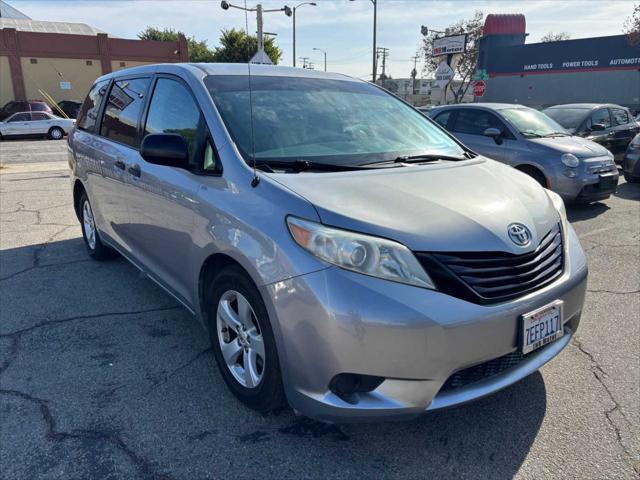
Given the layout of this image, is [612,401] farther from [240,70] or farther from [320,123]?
[240,70]

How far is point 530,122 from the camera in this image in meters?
8.16

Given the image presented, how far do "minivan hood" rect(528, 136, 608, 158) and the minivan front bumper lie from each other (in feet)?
19.7

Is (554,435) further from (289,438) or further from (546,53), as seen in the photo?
(546,53)

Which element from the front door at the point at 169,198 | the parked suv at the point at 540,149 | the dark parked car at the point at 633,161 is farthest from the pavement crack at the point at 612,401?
the dark parked car at the point at 633,161

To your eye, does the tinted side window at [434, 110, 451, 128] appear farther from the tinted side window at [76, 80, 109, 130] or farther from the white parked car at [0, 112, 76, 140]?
the white parked car at [0, 112, 76, 140]

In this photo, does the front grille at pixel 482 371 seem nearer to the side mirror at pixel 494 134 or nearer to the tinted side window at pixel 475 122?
the side mirror at pixel 494 134

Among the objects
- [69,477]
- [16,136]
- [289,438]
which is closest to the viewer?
[69,477]

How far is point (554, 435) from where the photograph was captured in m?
2.48

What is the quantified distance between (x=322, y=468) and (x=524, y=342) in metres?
1.09

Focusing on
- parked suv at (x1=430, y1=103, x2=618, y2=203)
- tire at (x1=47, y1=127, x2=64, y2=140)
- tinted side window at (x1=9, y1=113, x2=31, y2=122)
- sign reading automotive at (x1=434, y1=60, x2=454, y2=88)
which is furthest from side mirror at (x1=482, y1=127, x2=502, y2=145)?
tinted side window at (x1=9, y1=113, x2=31, y2=122)

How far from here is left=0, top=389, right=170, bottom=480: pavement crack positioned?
2242 mm

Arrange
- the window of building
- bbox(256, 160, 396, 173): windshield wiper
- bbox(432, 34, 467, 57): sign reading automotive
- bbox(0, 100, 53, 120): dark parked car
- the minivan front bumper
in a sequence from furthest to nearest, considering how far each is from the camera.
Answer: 1. bbox(432, 34, 467, 57): sign reading automotive
2. bbox(0, 100, 53, 120): dark parked car
3. the window of building
4. bbox(256, 160, 396, 173): windshield wiper
5. the minivan front bumper

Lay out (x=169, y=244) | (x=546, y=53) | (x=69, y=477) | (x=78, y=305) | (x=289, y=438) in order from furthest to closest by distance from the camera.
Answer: (x=546, y=53) → (x=78, y=305) → (x=169, y=244) → (x=289, y=438) → (x=69, y=477)

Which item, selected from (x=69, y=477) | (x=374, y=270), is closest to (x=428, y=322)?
(x=374, y=270)
